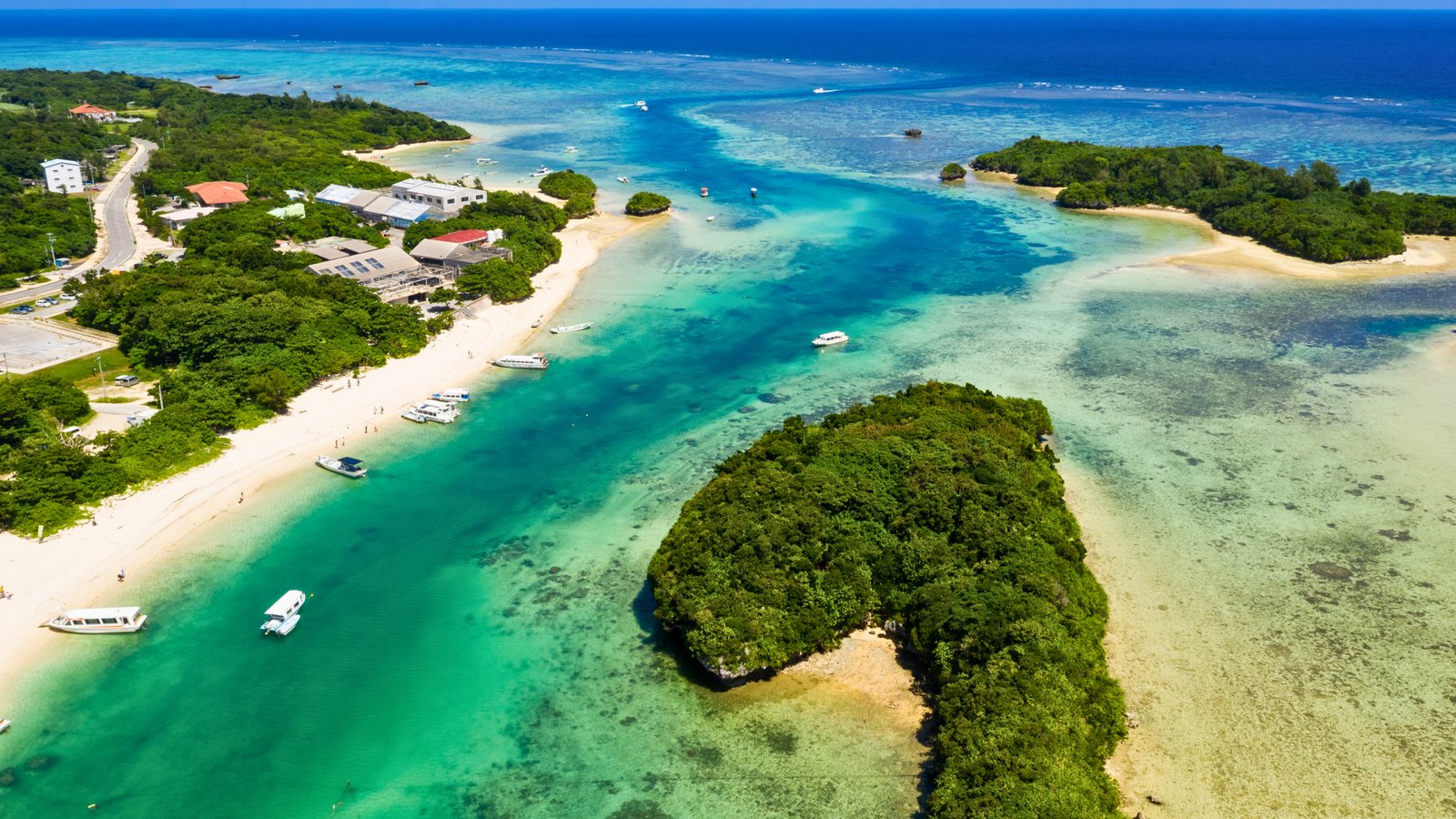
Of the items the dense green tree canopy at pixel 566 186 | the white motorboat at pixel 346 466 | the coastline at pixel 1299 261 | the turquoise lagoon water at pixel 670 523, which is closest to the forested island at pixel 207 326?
the white motorboat at pixel 346 466

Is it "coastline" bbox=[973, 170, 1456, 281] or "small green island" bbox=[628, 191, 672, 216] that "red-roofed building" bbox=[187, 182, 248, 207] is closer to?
"small green island" bbox=[628, 191, 672, 216]

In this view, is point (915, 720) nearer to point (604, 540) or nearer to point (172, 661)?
point (604, 540)

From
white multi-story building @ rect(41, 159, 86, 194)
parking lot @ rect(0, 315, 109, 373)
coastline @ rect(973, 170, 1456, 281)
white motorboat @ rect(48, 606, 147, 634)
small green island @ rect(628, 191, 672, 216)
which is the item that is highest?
coastline @ rect(973, 170, 1456, 281)

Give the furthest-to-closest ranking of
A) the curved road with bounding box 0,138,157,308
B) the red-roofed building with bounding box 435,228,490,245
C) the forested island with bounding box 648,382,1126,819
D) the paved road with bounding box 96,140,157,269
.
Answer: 1. the paved road with bounding box 96,140,157,269
2. the red-roofed building with bounding box 435,228,490,245
3. the curved road with bounding box 0,138,157,308
4. the forested island with bounding box 648,382,1126,819

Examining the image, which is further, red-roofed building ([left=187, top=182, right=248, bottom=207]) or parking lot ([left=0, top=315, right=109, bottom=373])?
red-roofed building ([left=187, top=182, right=248, bottom=207])

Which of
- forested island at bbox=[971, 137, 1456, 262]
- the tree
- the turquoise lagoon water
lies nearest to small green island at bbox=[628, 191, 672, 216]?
the turquoise lagoon water

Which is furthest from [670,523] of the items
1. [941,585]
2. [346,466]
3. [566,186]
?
[566,186]
